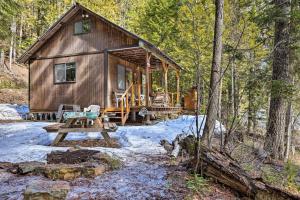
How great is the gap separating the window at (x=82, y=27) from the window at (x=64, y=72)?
1.74 meters

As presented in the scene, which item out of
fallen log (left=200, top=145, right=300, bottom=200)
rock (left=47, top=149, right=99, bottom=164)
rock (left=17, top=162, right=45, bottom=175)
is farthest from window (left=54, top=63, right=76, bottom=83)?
fallen log (left=200, top=145, right=300, bottom=200)

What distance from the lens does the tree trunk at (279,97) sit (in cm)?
826

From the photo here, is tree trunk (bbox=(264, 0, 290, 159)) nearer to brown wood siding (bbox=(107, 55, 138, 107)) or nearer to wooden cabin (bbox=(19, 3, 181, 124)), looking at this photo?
wooden cabin (bbox=(19, 3, 181, 124))

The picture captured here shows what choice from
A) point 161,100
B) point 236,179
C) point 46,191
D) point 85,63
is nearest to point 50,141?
point 46,191

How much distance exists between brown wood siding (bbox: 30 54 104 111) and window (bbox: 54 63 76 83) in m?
0.21

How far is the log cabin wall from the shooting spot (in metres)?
13.3

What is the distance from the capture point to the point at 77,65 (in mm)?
13945

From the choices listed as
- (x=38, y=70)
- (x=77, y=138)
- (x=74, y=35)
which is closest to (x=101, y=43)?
(x=74, y=35)

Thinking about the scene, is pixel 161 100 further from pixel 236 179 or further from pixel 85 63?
pixel 236 179

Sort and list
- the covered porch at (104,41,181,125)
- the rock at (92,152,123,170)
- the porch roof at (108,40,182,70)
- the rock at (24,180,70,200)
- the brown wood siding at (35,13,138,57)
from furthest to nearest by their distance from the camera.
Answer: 1. the brown wood siding at (35,13,138,57)
2. the porch roof at (108,40,182,70)
3. the covered porch at (104,41,181,125)
4. the rock at (92,152,123,170)
5. the rock at (24,180,70,200)

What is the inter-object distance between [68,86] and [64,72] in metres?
0.84

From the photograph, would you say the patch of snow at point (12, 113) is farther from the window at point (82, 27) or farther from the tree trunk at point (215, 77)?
the tree trunk at point (215, 77)

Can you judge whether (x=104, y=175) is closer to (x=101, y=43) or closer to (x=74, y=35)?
(x=101, y=43)

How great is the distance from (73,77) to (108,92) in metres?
2.28
